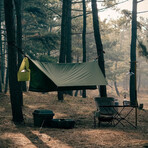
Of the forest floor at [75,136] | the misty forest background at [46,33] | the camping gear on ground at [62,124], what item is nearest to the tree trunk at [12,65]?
the misty forest background at [46,33]

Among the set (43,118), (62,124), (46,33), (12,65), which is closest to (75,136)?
(62,124)

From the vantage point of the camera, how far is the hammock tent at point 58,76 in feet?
28.9

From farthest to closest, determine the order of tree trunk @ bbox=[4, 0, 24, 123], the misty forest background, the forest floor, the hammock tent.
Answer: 1. the misty forest background
2. tree trunk @ bbox=[4, 0, 24, 123]
3. the hammock tent
4. the forest floor

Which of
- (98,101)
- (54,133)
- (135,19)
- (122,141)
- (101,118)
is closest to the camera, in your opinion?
(122,141)

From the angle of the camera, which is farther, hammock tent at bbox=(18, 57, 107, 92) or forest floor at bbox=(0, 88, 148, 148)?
hammock tent at bbox=(18, 57, 107, 92)

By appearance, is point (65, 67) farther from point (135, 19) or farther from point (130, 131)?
point (135, 19)

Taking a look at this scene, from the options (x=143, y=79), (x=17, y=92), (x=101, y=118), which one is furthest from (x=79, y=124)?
(x=143, y=79)

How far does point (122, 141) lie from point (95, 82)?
282cm

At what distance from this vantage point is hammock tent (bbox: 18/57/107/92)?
→ 8812 millimetres

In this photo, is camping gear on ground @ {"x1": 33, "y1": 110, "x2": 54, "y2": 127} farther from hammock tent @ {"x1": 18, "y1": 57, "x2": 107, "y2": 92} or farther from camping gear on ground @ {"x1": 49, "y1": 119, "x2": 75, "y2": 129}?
hammock tent @ {"x1": 18, "y1": 57, "x2": 107, "y2": 92}

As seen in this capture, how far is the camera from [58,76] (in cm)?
933

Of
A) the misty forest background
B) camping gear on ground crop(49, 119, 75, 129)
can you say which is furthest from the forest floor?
the misty forest background

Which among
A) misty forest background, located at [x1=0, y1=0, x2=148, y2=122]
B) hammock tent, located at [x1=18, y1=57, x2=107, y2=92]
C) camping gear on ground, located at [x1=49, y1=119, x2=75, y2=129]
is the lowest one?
camping gear on ground, located at [x1=49, y1=119, x2=75, y2=129]

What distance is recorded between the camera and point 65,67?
32.9ft
